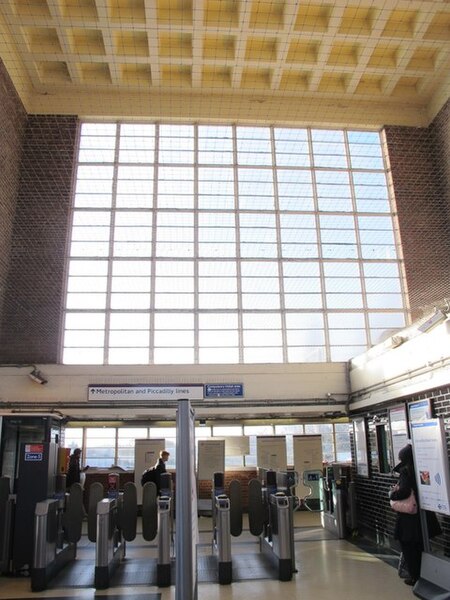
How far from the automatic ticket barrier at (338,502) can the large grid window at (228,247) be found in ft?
12.0

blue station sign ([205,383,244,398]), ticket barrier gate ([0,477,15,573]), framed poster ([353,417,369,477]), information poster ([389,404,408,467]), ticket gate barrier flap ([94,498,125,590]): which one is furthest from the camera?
blue station sign ([205,383,244,398])

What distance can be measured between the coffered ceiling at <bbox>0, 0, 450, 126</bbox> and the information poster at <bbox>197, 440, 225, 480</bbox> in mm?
8845

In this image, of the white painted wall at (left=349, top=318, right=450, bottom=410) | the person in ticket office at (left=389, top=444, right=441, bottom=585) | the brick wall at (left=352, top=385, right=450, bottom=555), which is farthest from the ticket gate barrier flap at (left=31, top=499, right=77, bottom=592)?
the white painted wall at (left=349, top=318, right=450, bottom=410)

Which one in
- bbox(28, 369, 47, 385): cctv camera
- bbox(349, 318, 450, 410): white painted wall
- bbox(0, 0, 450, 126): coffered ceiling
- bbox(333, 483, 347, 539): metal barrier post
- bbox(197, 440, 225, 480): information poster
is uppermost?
bbox(0, 0, 450, 126): coffered ceiling

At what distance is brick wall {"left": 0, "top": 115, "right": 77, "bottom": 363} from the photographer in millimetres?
12031

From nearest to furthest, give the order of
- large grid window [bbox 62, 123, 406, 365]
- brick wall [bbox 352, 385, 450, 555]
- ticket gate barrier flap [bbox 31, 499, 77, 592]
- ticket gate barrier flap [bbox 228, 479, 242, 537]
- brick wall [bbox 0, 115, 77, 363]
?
ticket gate barrier flap [bbox 31, 499, 77, 592] → brick wall [bbox 352, 385, 450, 555] → ticket gate barrier flap [bbox 228, 479, 242, 537] → brick wall [bbox 0, 115, 77, 363] → large grid window [bbox 62, 123, 406, 365]

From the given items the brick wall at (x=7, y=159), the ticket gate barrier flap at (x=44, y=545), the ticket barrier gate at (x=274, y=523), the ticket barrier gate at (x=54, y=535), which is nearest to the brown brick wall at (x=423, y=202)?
the ticket barrier gate at (x=274, y=523)

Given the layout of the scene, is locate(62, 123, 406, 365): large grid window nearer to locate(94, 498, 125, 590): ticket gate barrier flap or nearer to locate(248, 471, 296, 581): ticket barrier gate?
locate(248, 471, 296, 581): ticket barrier gate

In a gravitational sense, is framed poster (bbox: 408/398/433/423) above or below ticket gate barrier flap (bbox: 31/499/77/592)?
above

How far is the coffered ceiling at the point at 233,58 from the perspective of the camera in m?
12.4

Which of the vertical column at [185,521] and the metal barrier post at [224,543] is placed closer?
the vertical column at [185,521]

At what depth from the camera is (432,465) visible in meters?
5.36

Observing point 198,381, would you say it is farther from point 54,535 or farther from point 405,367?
point 54,535

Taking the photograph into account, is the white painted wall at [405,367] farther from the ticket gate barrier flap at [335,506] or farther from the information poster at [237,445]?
the information poster at [237,445]
